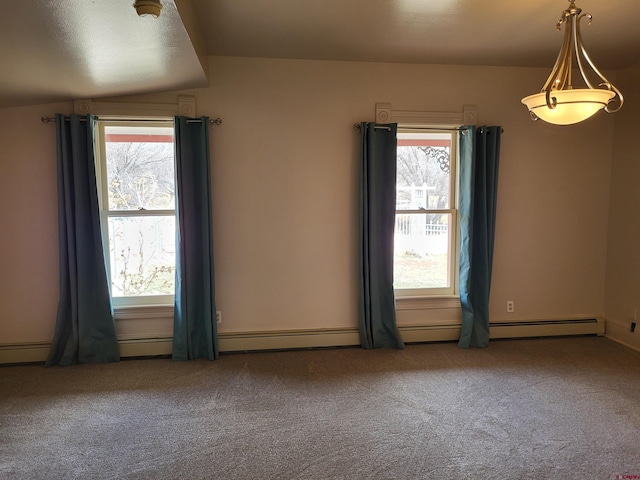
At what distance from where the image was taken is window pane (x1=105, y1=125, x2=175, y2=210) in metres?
3.58

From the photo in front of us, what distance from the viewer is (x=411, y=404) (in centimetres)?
282

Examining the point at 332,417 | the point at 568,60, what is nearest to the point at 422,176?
the point at 568,60

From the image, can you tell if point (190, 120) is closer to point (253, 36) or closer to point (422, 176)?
point (253, 36)

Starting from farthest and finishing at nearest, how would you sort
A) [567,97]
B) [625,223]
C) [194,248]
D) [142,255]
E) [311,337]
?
[625,223]
[311,337]
[142,255]
[194,248]
[567,97]

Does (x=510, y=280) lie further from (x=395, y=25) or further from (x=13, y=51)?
(x=13, y=51)

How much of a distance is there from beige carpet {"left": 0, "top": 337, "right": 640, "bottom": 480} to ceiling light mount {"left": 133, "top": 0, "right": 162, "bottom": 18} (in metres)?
2.23

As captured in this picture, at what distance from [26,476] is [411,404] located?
2237 mm

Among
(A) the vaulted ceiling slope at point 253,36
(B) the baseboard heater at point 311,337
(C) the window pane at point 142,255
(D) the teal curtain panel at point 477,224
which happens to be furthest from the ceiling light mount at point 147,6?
(D) the teal curtain panel at point 477,224

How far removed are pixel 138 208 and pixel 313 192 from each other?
1.55 meters

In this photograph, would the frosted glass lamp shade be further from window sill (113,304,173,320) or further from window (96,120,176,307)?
window sill (113,304,173,320)

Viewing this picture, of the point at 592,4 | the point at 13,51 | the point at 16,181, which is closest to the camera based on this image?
the point at 13,51

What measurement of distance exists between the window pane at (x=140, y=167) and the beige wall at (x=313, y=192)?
0.42 m

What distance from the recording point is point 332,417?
104 inches

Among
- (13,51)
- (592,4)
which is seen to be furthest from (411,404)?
(13,51)
